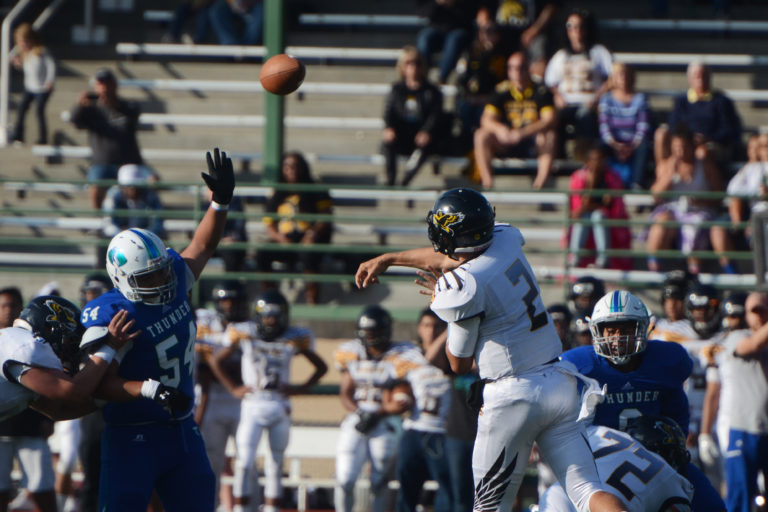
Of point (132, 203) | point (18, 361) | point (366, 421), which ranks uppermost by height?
point (132, 203)

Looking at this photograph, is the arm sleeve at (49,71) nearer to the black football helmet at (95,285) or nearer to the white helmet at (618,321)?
the black football helmet at (95,285)

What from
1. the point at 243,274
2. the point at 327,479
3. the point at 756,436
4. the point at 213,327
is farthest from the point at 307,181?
the point at 756,436

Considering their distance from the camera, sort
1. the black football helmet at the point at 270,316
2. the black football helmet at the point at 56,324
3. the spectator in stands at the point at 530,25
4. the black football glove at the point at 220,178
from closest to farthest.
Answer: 1. the black football helmet at the point at 56,324
2. the black football glove at the point at 220,178
3. the black football helmet at the point at 270,316
4. the spectator in stands at the point at 530,25

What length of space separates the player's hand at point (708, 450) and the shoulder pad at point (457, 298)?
155 inches

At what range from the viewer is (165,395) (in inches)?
212

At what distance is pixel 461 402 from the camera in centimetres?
827

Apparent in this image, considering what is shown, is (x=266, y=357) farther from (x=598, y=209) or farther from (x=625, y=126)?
(x=625, y=126)

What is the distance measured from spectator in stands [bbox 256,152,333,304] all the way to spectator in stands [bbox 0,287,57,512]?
3005mm

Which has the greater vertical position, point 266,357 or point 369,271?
point 369,271

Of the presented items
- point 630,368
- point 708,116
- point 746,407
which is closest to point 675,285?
point 746,407

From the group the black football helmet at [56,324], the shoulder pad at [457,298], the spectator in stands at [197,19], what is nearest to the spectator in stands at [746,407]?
the shoulder pad at [457,298]

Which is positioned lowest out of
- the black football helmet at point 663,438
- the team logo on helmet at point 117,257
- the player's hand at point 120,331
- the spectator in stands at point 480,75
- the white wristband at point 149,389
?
the black football helmet at point 663,438

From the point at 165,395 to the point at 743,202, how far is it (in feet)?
21.4

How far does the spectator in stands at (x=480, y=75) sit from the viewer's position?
11.2m
